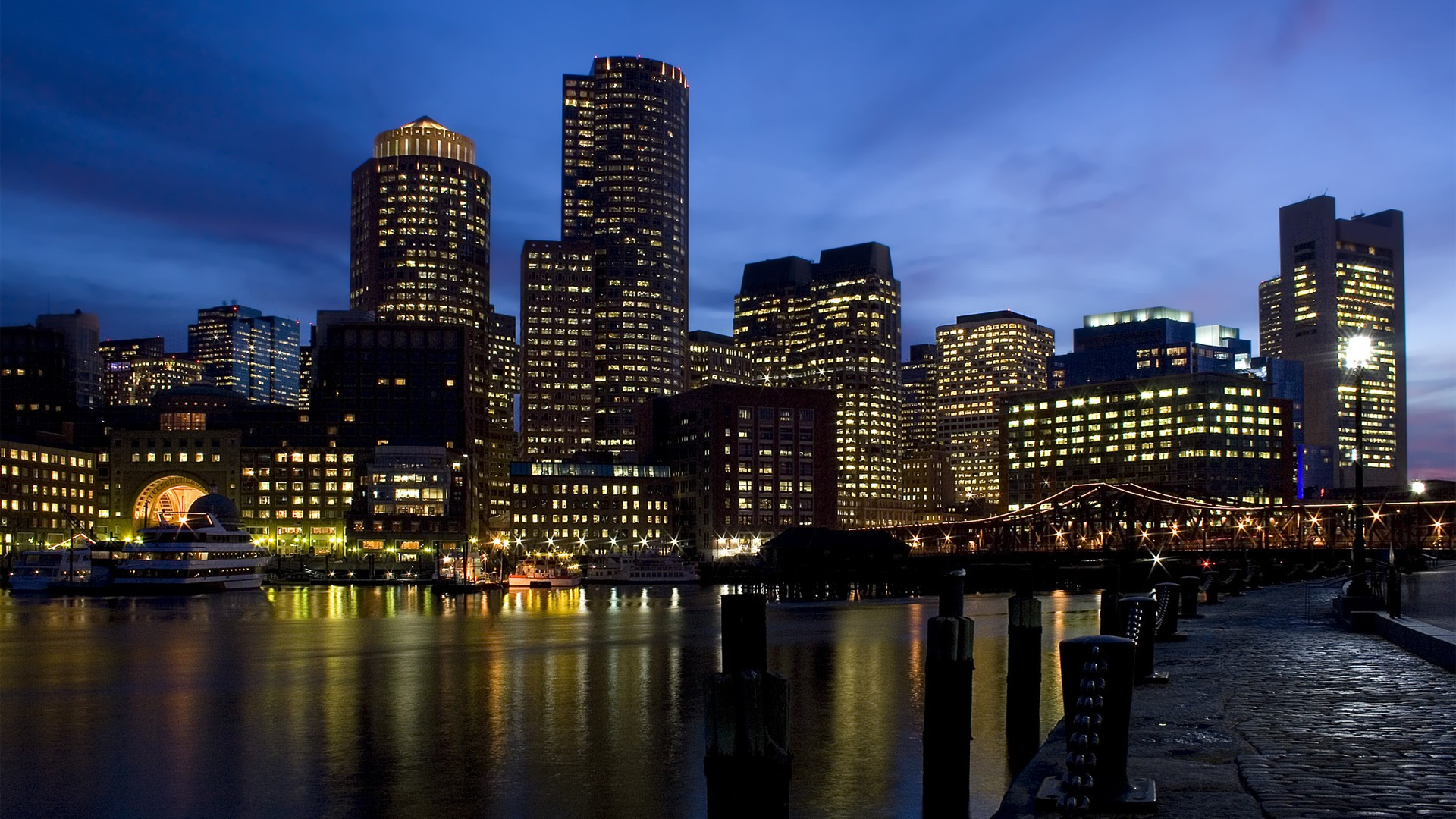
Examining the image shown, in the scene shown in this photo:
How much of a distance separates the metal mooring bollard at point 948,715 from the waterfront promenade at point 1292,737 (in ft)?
6.19

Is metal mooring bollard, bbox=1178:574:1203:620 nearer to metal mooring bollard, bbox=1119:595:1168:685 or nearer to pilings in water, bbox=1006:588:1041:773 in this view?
pilings in water, bbox=1006:588:1041:773

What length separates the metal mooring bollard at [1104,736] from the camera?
49.4 feet

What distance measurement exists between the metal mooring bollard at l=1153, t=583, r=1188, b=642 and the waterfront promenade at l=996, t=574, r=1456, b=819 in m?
3.61

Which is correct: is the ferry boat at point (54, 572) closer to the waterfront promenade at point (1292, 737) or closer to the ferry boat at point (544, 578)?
the ferry boat at point (544, 578)

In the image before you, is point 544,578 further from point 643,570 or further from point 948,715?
point 948,715

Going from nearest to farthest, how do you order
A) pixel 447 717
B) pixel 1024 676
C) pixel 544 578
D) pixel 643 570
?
pixel 1024 676, pixel 447 717, pixel 544 578, pixel 643 570

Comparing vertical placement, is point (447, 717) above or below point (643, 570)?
above

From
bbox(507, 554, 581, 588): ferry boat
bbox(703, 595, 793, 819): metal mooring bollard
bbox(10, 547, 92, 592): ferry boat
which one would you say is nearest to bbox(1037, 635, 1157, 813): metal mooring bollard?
bbox(703, 595, 793, 819): metal mooring bollard

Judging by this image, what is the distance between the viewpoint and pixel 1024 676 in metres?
30.2

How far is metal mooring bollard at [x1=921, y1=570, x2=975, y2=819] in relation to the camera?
80.4ft

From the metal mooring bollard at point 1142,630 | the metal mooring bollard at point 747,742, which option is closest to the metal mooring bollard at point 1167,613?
the metal mooring bollard at point 1142,630

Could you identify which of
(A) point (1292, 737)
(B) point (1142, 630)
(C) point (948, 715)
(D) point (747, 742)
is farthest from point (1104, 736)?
(B) point (1142, 630)

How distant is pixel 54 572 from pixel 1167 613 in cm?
15859

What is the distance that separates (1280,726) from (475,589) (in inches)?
5801
